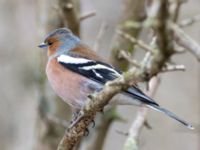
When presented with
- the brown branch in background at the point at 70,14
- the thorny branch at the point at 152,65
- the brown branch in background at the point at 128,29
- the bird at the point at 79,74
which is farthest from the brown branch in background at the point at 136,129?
the brown branch in background at the point at 70,14

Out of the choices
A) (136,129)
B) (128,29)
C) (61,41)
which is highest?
(61,41)

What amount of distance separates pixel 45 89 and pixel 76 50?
94 centimetres

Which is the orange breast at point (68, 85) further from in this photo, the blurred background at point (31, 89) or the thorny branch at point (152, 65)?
the blurred background at point (31, 89)

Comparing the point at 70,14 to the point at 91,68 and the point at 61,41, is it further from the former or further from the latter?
the point at 91,68

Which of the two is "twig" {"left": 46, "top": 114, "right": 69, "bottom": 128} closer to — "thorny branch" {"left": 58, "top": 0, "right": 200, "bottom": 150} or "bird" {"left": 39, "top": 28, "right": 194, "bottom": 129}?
"bird" {"left": 39, "top": 28, "right": 194, "bottom": 129}

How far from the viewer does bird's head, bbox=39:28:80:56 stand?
4.20 m

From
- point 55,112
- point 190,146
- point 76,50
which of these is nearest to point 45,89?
point 55,112

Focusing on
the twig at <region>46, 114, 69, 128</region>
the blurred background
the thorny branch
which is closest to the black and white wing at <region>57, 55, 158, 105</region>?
the thorny branch

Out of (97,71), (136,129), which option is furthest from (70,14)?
(136,129)

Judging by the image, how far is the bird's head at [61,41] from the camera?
4197 millimetres

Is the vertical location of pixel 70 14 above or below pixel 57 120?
above

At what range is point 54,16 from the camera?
16.0 ft

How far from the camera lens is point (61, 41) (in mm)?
4258

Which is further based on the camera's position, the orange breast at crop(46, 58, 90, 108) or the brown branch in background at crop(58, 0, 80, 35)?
the brown branch in background at crop(58, 0, 80, 35)
